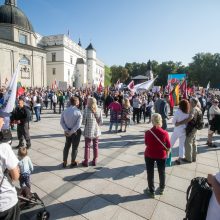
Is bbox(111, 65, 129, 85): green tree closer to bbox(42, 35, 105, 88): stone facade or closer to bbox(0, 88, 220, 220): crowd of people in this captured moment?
bbox(42, 35, 105, 88): stone facade

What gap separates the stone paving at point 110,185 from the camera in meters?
3.80

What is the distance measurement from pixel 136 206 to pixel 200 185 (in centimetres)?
192

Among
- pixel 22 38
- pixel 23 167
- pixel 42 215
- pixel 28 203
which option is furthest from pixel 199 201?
pixel 22 38

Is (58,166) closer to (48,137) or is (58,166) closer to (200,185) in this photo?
(48,137)

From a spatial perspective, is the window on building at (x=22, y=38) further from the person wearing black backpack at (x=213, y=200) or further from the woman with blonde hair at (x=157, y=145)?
the person wearing black backpack at (x=213, y=200)

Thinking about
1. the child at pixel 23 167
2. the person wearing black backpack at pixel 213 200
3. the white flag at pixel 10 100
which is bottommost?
the child at pixel 23 167

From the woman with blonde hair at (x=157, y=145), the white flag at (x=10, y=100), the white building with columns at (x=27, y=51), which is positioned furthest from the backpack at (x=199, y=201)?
the white building with columns at (x=27, y=51)

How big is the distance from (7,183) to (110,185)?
9.72 ft

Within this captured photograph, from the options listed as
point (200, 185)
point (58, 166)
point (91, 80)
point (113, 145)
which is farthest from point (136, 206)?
point (91, 80)

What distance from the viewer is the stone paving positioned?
3.80 metres

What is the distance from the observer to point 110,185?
190 inches

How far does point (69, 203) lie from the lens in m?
4.05

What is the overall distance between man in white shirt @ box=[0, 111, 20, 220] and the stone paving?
150 centimetres

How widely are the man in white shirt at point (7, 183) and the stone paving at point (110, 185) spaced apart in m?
1.50
